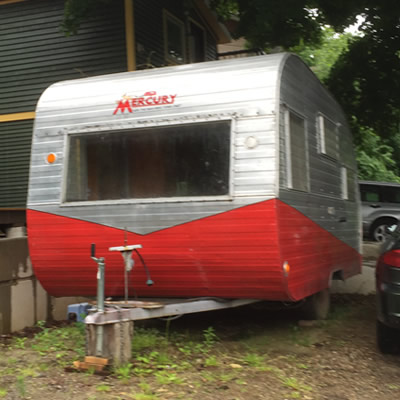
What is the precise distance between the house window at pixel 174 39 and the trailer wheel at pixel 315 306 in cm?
750

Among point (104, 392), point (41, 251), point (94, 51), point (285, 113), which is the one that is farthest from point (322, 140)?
point (94, 51)

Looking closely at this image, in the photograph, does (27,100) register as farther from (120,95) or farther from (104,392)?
(104,392)

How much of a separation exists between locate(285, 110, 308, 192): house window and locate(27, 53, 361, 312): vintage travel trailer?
19 millimetres

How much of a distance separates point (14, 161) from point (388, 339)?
9.19 meters

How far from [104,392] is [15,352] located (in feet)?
5.76

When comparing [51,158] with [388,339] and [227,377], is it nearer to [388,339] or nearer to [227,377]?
[227,377]

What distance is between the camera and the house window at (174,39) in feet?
42.5

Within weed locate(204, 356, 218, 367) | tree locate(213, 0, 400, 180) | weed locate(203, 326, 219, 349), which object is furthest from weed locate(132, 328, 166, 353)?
tree locate(213, 0, 400, 180)

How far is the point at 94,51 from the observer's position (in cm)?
1184

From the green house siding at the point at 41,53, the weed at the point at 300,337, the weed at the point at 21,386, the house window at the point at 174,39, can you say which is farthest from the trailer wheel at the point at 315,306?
the house window at the point at 174,39

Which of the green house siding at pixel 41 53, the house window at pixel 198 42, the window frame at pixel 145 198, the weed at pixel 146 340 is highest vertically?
the house window at pixel 198 42

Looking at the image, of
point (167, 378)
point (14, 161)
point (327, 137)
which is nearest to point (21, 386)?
point (167, 378)

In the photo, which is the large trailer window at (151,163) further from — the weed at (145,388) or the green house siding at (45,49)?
the green house siding at (45,49)

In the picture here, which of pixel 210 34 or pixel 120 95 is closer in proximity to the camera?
pixel 120 95
